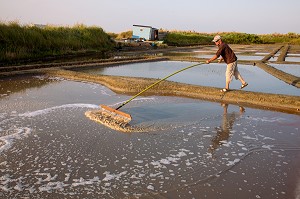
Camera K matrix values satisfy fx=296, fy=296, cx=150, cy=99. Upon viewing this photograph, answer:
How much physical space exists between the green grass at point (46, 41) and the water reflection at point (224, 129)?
8982 mm

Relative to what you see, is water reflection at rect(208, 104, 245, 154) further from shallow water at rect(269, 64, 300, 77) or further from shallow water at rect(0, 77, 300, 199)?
shallow water at rect(269, 64, 300, 77)

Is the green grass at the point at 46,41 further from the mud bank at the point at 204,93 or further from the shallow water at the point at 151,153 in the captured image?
the shallow water at the point at 151,153

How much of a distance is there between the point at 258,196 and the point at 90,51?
15.3 meters

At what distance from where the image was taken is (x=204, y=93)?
6.57 m

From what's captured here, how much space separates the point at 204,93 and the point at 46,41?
1023 centimetres

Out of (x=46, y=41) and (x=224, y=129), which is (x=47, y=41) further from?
(x=224, y=129)

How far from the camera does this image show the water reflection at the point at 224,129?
12.3 ft

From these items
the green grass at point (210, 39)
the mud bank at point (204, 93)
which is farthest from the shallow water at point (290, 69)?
the green grass at point (210, 39)

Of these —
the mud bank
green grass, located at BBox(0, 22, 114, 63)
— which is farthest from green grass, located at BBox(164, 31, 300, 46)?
the mud bank

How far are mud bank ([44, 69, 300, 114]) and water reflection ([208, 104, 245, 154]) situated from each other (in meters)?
0.47

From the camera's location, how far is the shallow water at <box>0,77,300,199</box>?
2.64 metres

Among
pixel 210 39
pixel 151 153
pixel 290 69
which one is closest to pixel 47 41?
pixel 290 69

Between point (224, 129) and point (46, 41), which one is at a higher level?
point (46, 41)

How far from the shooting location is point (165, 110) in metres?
5.33
